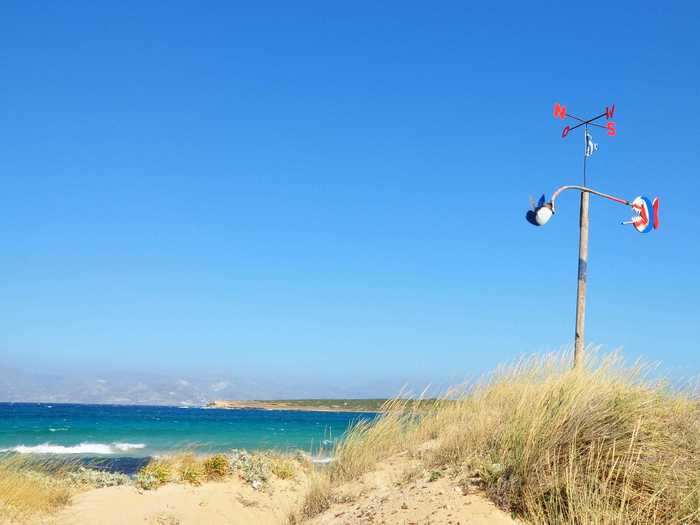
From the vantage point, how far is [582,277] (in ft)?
29.5

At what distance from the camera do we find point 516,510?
16.7 feet

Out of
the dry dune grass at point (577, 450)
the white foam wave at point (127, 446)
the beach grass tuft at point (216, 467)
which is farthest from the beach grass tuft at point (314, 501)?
the white foam wave at point (127, 446)

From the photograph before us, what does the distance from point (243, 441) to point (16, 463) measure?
56.1ft

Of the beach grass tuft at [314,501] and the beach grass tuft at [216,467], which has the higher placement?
the beach grass tuft at [314,501]

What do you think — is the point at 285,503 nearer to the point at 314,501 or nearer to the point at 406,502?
the point at 314,501

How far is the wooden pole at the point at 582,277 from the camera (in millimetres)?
8742

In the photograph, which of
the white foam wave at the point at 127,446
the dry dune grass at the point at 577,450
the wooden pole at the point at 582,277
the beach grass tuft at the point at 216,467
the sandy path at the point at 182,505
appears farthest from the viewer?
the white foam wave at the point at 127,446

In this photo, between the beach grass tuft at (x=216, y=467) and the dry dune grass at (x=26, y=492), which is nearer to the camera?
the dry dune grass at (x=26, y=492)

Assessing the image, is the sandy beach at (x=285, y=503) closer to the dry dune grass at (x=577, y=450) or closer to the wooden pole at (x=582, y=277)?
the dry dune grass at (x=577, y=450)

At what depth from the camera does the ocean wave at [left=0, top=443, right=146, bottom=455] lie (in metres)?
26.1

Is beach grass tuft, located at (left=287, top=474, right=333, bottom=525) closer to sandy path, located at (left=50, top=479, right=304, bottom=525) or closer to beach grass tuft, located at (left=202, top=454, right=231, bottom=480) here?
sandy path, located at (left=50, top=479, right=304, bottom=525)

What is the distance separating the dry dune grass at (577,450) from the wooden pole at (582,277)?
1276 millimetres

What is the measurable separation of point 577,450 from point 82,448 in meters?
26.9

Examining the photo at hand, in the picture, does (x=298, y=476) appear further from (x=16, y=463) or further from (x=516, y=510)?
(x=516, y=510)
